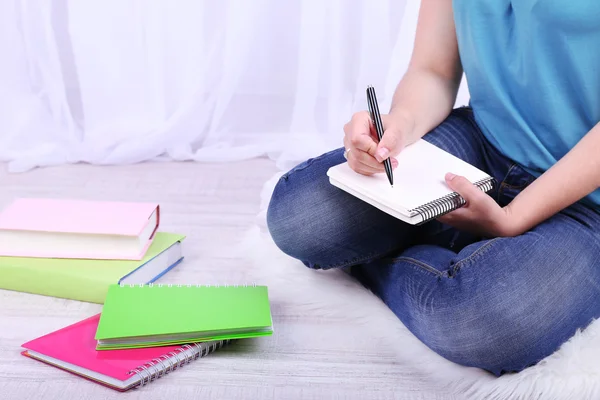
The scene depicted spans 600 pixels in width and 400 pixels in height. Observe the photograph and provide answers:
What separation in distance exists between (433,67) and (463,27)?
0.12m

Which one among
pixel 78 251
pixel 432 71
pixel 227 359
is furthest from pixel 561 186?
pixel 78 251

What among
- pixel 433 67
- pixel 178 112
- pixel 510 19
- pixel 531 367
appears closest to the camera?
pixel 531 367

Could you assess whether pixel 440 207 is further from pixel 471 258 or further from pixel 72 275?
pixel 72 275

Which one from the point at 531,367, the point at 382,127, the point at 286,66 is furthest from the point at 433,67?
the point at 286,66

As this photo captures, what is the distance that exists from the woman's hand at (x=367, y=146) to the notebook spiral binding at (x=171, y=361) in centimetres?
33

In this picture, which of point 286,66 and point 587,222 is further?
point 286,66

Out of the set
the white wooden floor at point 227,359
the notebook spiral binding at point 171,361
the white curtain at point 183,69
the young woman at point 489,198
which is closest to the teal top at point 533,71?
the young woman at point 489,198

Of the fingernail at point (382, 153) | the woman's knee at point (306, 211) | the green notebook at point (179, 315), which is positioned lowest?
the green notebook at point (179, 315)

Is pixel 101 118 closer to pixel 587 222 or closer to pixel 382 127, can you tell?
pixel 382 127

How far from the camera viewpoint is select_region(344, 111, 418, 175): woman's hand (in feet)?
3.67

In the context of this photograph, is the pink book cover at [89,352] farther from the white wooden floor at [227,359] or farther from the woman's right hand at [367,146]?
the woman's right hand at [367,146]

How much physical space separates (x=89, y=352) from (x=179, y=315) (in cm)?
14

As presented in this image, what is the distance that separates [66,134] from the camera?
206 centimetres

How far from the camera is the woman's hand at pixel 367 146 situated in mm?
1118
